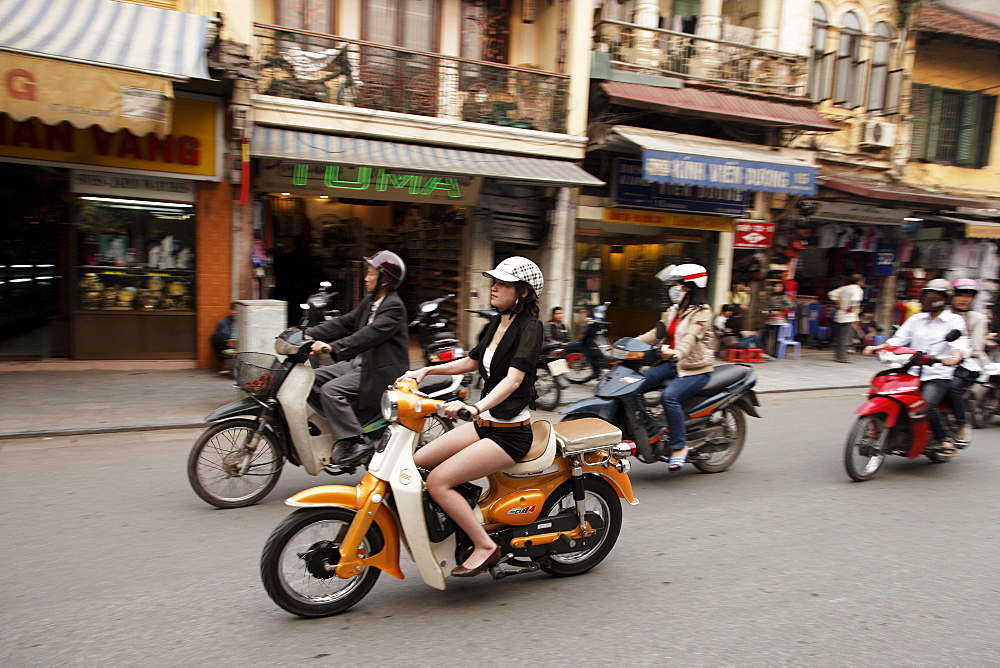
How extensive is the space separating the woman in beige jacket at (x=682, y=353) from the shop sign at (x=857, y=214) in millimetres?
11293

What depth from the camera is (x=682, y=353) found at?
5.69 meters

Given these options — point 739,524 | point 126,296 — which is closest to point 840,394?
point 739,524

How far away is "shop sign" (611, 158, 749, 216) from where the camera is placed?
13.7 meters

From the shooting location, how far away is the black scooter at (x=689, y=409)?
572 centimetres

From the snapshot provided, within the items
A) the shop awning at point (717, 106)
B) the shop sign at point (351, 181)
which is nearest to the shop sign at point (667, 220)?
the shop awning at point (717, 106)

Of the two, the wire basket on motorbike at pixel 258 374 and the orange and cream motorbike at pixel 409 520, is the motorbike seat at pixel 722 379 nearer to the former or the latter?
the orange and cream motorbike at pixel 409 520

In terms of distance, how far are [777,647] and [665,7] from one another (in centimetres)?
1413

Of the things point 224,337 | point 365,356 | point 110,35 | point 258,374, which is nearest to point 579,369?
point 224,337

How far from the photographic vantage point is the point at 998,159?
17.6m

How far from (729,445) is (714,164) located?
7.74m

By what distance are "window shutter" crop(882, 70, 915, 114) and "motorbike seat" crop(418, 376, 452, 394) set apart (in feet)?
49.3

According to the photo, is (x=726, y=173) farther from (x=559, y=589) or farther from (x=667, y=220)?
(x=559, y=589)

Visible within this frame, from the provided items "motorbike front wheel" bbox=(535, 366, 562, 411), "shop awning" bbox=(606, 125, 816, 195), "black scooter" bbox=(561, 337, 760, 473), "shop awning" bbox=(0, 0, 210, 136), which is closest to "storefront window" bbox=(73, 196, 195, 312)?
"shop awning" bbox=(0, 0, 210, 136)

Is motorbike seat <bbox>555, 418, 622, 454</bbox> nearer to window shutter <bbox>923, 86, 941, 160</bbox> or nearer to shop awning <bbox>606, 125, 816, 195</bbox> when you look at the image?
shop awning <bbox>606, 125, 816, 195</bbox>
